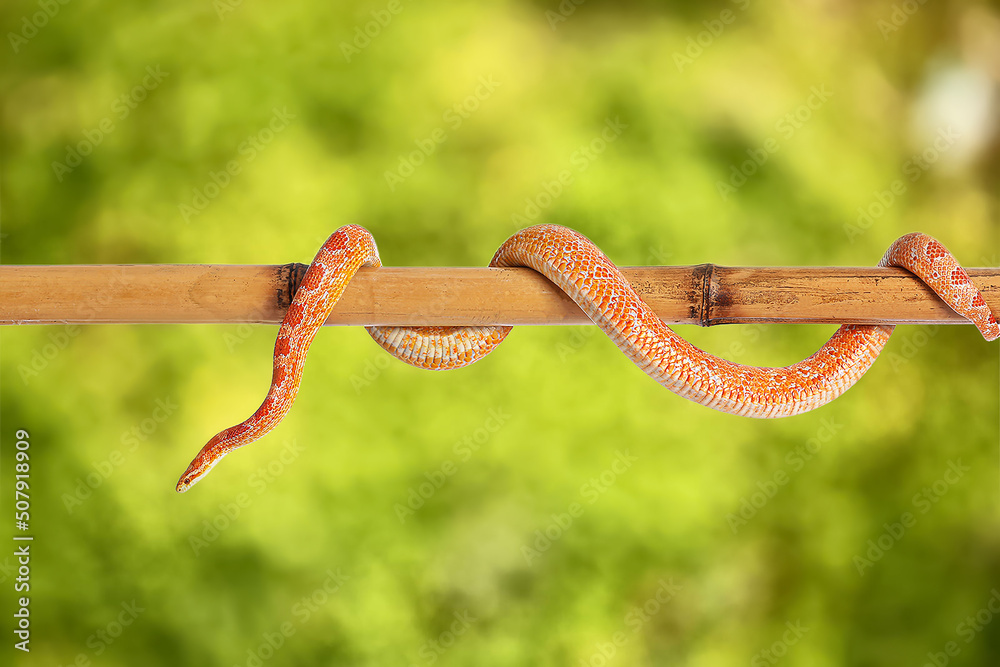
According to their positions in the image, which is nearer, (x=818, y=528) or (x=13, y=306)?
(x=13, y=306)

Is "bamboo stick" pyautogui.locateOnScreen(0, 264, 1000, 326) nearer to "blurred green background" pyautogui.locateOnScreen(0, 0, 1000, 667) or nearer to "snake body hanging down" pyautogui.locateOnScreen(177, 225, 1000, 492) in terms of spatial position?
"snake body hanging down" pyautogui.locateOnScreen(177, 225, 1000, 492)

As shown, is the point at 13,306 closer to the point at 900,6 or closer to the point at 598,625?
the point at 598,625

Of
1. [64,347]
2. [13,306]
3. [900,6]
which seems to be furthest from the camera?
[900,6]

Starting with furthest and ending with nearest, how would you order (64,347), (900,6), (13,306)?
1. (900,6)
2. (64,347)
3. (13,306)

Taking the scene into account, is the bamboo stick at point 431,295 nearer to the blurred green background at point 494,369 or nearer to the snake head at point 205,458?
the snake head at point 205,458

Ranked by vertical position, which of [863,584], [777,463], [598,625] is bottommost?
[598,625]

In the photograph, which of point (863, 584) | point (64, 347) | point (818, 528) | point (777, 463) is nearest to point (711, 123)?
point (777, 463)

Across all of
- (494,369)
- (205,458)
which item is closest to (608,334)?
(205,458)
